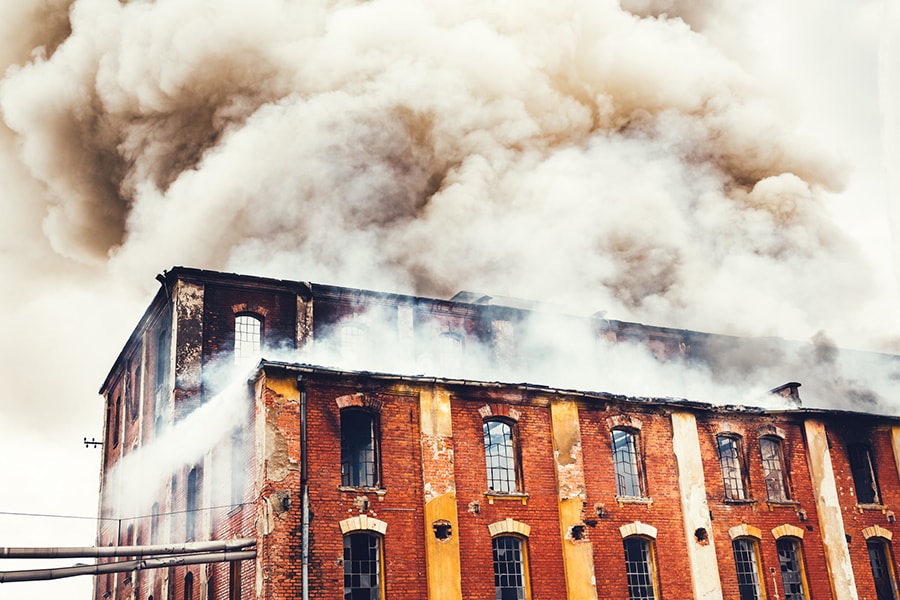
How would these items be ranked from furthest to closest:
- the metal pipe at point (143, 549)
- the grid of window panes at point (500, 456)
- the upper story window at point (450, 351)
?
the upper story window at point (450, 351)
the grid of window panes at point (500, 456)
the metal pipe at point (143, 549)

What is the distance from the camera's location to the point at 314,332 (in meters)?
24.9

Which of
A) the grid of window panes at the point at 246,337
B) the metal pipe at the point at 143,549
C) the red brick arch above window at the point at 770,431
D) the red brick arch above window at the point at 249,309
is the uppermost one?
the red brick arch above window at the point at 249,309

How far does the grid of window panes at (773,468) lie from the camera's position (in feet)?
74.7

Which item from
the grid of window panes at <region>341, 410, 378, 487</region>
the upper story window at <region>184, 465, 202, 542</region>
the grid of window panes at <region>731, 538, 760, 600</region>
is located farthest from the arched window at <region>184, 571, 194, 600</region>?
the grid of window panes at <region>731, 538, 760, 600</region>

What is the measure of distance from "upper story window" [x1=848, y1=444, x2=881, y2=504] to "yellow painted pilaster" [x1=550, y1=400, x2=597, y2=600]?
8517 mm

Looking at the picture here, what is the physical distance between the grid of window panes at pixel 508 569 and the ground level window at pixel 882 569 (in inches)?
396

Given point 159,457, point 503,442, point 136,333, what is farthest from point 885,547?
point 136,333

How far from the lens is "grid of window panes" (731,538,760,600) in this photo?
21281 mm

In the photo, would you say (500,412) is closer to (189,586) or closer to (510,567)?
(510,567)

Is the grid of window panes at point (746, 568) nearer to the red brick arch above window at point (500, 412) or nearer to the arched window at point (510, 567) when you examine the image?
the arched window at point (510, 567)

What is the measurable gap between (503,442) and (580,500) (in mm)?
2203

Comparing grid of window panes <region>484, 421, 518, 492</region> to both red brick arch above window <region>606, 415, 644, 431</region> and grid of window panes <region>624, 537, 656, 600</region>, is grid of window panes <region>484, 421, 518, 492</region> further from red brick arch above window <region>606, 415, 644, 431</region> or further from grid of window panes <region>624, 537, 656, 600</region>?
grid of window panes <region>624, 537, 656, 600</region>

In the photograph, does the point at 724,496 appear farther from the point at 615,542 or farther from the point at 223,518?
the point at 223,518

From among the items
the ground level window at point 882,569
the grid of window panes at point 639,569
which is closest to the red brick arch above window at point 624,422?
the grid of window panes at point 639,569
